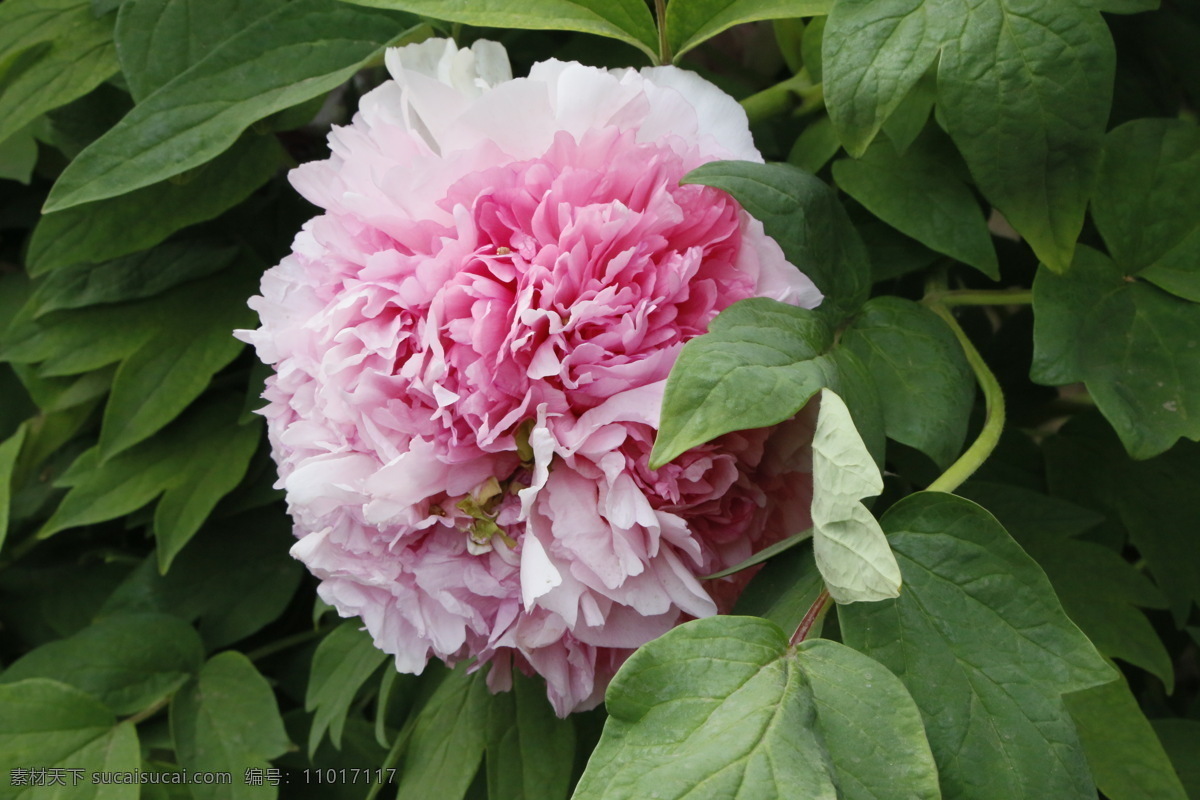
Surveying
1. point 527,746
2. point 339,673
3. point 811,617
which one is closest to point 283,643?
point 339,673

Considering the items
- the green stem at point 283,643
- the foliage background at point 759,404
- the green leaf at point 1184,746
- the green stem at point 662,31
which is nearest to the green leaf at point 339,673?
the foliage background at point 759,404

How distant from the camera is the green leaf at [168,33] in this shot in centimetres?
54

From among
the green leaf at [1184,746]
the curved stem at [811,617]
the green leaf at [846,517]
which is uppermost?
the green leaf at [846,517]

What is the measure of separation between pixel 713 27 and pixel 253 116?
0.24 meters

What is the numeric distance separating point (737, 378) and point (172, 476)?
1.66 feet

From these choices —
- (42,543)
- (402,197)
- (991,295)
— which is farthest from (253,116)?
(42,543)

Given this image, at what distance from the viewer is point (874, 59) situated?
375 millimetres

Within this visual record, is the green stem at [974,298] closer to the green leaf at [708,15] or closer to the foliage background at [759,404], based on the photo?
the foliage background at [759,404]

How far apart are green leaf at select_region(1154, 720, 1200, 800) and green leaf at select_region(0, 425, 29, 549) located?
766 millimetres

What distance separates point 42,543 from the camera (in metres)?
0.82

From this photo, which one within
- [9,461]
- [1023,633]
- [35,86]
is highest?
[35,86]

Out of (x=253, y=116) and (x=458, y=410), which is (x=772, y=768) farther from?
(x=253, y=116)

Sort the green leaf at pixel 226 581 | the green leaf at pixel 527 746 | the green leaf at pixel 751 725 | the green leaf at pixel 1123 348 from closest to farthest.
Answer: the green leaf at pixel 751 725, the green leaf at pixel 1123 348, the green leaf at pixel 527 746, the green leaf at pixel 226 581

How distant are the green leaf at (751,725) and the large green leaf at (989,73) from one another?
190 millimetres
